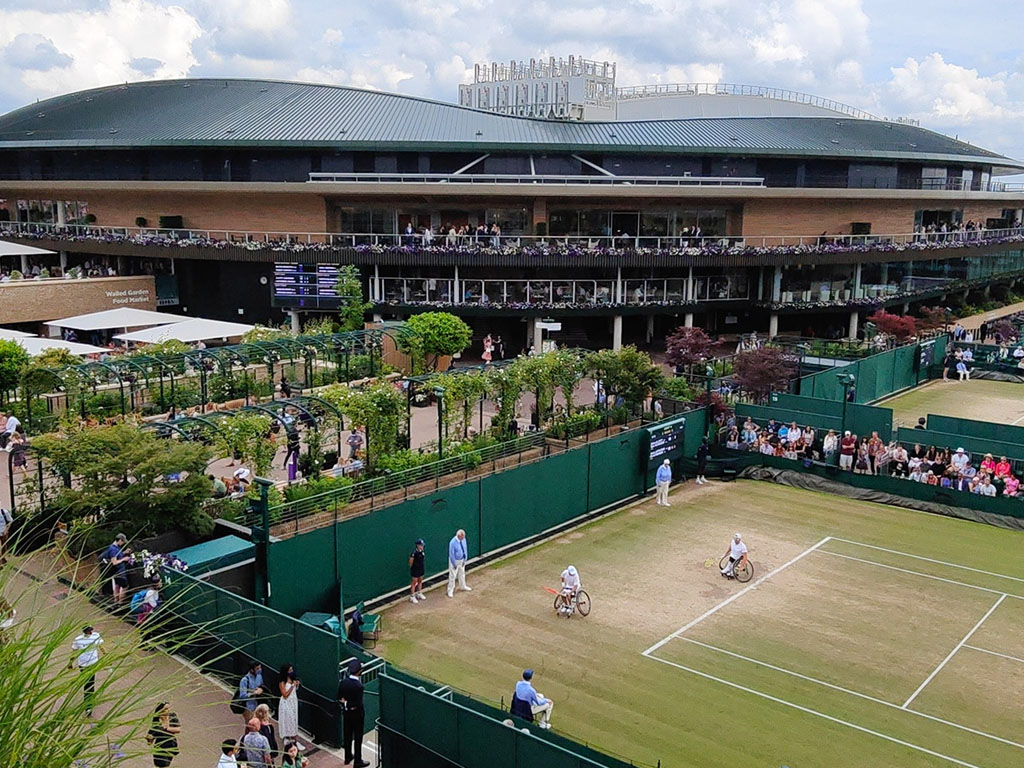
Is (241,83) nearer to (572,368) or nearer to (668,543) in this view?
(572,368)

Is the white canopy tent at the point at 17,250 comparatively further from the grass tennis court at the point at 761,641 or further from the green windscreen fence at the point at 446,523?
the grass tennis court at the point at 761,641

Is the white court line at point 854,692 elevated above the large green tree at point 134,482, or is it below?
below

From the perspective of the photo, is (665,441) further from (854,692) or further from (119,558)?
(119,558)

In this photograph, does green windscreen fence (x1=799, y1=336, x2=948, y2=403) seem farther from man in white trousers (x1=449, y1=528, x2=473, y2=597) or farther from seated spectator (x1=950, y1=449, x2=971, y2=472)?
man in white trousers (x1=449, y1=528, x2=473, y2=597)

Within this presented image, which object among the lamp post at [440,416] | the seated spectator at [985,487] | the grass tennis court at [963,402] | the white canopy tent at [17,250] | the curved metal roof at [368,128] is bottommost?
the grass tennis court at [963,402]

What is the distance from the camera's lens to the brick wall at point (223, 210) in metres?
56.5

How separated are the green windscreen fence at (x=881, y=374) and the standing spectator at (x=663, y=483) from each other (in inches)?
469

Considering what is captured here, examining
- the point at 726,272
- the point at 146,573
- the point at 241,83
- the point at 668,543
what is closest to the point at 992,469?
the point at 668,543

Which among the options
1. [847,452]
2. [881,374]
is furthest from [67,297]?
[881,374]

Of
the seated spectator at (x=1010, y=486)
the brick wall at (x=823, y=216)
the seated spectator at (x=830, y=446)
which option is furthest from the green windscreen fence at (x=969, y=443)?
the brick wall at (x=823, y=216)

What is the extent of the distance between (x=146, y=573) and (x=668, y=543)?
45.2 ft

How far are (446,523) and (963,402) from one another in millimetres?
30625

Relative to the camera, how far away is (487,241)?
1999 inches

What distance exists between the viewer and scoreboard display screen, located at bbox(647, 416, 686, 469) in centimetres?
3023
